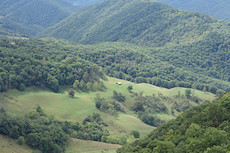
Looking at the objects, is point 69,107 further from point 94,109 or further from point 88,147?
point 88,147

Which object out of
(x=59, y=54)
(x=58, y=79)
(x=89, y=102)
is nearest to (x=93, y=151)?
(x=89, y=102)

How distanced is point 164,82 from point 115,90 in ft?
139

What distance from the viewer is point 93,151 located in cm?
8700

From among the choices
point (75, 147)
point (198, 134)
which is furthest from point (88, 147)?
point (198, 134)

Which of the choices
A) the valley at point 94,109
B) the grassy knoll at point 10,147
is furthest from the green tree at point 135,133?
the grassy knoll at point 10,147

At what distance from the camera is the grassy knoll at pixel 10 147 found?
236 ft

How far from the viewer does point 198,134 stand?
48.4 m

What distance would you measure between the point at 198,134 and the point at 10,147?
46.1m

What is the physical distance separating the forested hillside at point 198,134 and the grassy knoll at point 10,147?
105 feet

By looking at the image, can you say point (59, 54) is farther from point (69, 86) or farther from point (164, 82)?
point (164, 82)

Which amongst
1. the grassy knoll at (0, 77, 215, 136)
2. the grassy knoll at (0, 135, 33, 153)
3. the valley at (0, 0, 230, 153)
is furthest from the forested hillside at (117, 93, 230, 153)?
the grassy knoll at (0, 77, 215, 136)

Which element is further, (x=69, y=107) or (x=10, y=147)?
(x=69, y=107)

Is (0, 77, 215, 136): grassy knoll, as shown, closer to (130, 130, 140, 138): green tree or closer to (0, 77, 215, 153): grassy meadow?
(0, 77, 215, 153): grassy meadow

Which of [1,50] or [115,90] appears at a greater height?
[1,50]
